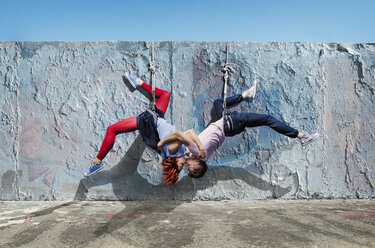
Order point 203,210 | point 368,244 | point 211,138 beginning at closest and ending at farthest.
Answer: point 368,244 → point 203,210 → point 211,138

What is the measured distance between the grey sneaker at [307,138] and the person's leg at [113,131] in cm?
235

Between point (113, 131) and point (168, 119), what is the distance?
78 centimetres

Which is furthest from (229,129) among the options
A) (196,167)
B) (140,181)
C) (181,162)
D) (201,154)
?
(140,181)

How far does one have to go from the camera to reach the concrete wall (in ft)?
A: 12.4

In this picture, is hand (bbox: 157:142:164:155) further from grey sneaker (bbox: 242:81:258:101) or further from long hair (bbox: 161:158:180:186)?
grey sneaker (bbox: 242:81:258:101)

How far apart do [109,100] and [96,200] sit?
4.64ft

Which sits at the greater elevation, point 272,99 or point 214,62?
point 214,62

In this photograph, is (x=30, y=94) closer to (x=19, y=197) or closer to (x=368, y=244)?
(x=19, y=197)

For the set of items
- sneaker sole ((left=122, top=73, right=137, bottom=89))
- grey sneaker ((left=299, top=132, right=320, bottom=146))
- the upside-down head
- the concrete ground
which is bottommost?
the concrete ground

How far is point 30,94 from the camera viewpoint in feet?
12.6

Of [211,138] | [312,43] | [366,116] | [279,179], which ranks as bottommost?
[279,179]

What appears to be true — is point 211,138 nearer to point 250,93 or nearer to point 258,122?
point 258,122

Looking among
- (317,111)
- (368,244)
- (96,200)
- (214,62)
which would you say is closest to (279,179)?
(317,111)

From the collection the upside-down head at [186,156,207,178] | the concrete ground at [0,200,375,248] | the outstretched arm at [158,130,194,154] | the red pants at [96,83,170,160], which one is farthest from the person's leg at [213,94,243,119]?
the concrete ground at [0,200,375,248]
